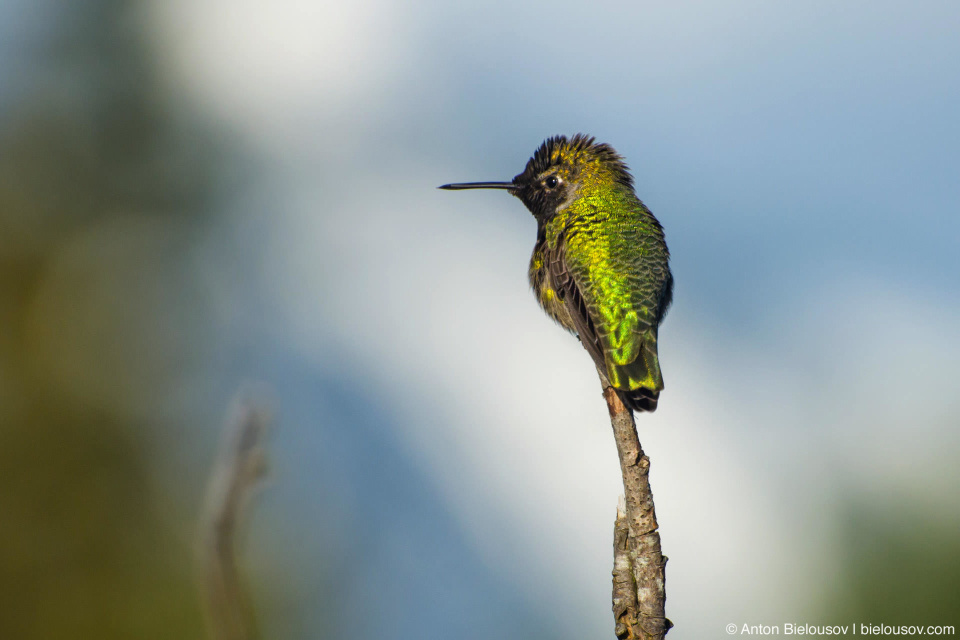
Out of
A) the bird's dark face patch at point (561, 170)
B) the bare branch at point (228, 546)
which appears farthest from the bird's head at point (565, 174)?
the bare branch at point (228, 546)

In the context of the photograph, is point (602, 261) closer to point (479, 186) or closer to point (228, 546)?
point (479, 186)

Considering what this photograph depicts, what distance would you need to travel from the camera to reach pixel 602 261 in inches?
236

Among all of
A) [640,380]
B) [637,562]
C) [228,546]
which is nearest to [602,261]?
[640,380]

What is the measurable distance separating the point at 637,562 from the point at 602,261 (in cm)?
294

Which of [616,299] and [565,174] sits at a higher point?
[565,174]

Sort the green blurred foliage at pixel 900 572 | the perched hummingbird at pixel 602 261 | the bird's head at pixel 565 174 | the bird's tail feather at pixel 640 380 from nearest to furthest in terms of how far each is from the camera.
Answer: the bird's tail feather at pixel 640 380 < the perched hummingbird at pixel 602 261 < the bird's head at pixel 565 174 < the green blurred foliage at pixel 900 572

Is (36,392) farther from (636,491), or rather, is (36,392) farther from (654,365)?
(636,491)

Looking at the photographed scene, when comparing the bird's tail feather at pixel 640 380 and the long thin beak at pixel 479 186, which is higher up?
the long thin beak at pixel 479 186

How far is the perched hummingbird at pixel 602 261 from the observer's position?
17.7 ft

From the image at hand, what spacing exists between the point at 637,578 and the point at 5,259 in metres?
16.0

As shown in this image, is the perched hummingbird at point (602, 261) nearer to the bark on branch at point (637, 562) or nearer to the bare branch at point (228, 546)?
the bark on branch at point (637, 562)

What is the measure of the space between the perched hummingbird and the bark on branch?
3.59 ft

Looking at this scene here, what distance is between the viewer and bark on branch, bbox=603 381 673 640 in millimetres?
3221

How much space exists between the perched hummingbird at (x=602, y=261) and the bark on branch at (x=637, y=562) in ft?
3.59
